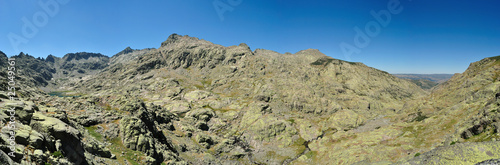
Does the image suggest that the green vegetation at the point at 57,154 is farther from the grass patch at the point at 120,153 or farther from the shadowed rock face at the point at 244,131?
the grass patch at the point at 120,153

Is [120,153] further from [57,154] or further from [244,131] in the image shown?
[244,131]

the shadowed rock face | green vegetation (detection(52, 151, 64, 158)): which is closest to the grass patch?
the shadowed rock face

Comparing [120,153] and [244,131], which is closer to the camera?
[120,153]

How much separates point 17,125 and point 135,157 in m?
23.6

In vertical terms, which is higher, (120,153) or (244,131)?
(120,153)

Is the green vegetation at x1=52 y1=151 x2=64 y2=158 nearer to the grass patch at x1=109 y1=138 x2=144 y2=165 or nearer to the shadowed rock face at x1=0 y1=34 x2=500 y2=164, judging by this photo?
the shadowed rock face at x1=0 y1=34 x2=500 y2=164

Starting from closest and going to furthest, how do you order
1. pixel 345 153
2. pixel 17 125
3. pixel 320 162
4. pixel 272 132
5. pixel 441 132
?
pixel 17 125 < pixel 441 132 < pixel 345 153 < pixel 320 162 < pixel 272 132

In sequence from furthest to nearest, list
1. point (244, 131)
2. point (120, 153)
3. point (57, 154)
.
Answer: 1. point (244, 131)
2. point (120, 153)
3. point (57, 154)

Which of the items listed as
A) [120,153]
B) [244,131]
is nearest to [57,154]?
[120,153]

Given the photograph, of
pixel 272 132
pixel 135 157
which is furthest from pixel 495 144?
pixel 272 132

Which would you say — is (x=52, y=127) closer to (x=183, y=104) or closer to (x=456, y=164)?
(x=456, y=164)

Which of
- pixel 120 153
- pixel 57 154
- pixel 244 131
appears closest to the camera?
pixel 57 154

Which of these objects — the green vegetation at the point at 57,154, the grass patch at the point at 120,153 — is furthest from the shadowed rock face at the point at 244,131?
the grass patch at the point at 120,153

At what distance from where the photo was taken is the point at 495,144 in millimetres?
20141
